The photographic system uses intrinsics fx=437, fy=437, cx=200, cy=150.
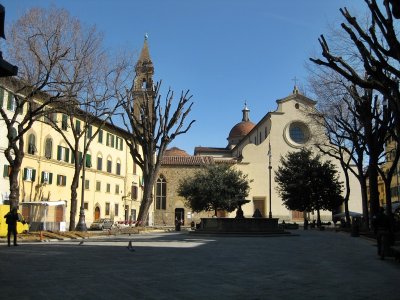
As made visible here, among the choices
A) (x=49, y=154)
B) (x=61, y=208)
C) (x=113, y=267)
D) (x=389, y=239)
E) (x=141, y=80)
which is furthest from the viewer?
(x=141, y=80)

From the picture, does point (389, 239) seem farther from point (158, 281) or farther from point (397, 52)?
point (158, 281)

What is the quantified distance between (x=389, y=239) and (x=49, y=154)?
Result: 34048mm

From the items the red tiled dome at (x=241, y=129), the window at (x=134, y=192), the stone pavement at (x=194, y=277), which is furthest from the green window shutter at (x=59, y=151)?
the red tiled dome at (x=241, y=129)

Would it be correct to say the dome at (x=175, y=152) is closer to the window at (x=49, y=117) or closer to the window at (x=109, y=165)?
the window at (x=109, y=165)

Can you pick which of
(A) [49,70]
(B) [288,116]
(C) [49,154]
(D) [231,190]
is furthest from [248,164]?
(A) [49,70]

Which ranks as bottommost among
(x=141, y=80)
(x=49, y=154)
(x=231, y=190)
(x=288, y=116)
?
(x=231, y=190)

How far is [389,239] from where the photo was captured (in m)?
13.2

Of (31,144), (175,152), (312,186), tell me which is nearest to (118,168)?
(31,144)

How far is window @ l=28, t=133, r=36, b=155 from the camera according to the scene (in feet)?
124

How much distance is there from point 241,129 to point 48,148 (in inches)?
1949

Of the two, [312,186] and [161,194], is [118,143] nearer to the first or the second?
[161,194]

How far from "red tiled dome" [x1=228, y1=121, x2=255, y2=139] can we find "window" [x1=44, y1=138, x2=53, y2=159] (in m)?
48.3

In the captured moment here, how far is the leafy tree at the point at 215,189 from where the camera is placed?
48406 mm

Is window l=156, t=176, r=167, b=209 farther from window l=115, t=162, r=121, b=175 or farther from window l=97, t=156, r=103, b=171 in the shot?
window l=97, t=156, r=103, b=171
